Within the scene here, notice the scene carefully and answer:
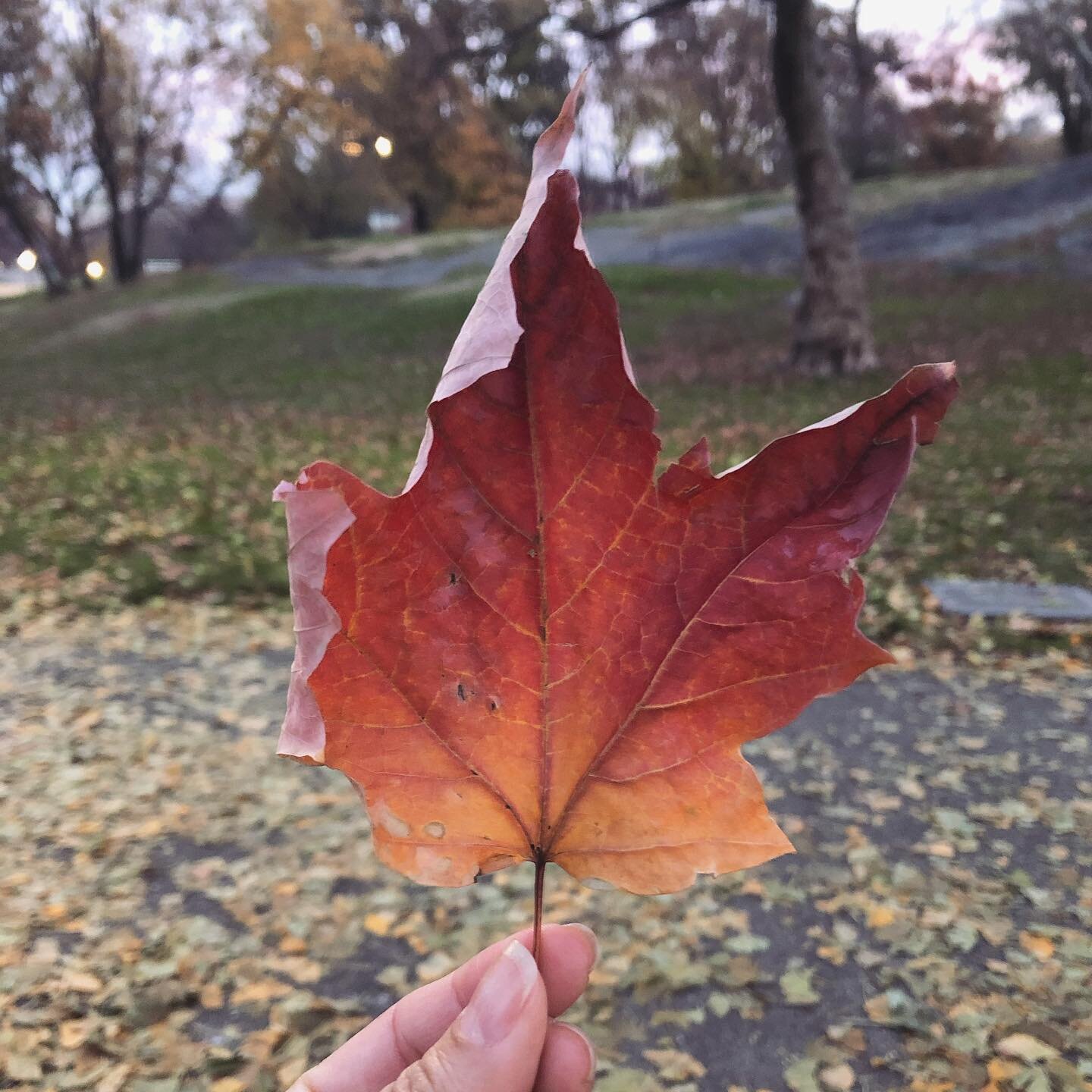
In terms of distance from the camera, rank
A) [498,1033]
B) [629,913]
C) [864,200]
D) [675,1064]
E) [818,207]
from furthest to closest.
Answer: [864,200] → [818,207] → [629,913] → [675,1064] → [498,1033]

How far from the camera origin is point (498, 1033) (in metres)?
1.13

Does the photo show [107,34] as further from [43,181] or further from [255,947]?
[255,947]

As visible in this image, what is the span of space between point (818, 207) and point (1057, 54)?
24490mm

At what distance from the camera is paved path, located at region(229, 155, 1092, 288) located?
20734mm

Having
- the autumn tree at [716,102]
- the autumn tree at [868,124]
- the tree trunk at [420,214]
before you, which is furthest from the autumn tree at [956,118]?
the tree trunk at [420,214]

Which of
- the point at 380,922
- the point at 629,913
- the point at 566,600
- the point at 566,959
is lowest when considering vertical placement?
the point at 629,913

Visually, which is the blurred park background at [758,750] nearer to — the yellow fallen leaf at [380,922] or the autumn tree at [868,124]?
the yellow fallen leaf at [380,922]

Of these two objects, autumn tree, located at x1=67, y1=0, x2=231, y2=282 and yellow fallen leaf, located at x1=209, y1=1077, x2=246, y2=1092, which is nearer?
yellow fallen leaf, located at x1=209, y1=1077, x2=246, y2=1092

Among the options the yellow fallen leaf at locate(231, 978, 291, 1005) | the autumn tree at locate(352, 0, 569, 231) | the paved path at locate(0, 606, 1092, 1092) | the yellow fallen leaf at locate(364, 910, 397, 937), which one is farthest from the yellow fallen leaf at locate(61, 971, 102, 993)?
the autumn tree at locate(352, 0, 569, 231)

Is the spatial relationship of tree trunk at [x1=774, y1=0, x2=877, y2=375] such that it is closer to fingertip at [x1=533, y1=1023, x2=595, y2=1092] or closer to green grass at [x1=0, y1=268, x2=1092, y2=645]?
green grass at [x1=0, y1=268, x2=1092, y2=645]

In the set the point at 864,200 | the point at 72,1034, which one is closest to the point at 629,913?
the point at 72,1034

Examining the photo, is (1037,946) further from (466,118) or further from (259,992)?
(466,118)

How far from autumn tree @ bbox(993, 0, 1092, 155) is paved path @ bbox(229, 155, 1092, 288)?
7.00 metres

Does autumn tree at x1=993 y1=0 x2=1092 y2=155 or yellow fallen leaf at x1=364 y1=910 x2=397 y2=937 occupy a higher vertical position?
autumn tree at x1=993 y1=0 x2=1092 y2=155
